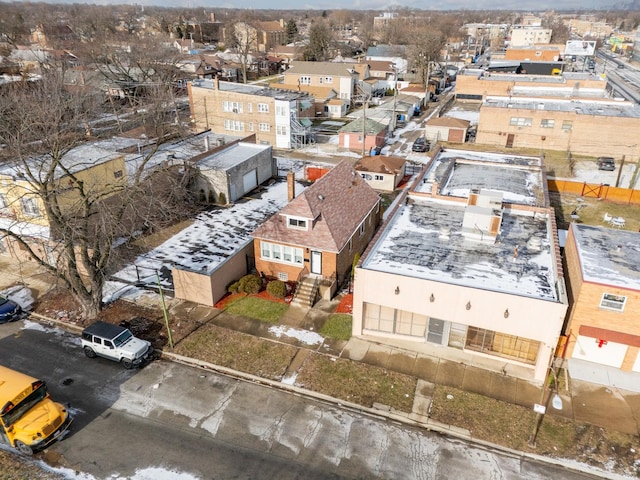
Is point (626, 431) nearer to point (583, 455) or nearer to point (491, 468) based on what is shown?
point (583, 455)

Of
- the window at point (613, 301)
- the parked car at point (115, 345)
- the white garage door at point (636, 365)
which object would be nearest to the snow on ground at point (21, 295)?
the parked car at point (115, 345)

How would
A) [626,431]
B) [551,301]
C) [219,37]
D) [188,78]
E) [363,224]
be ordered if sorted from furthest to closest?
[219,37] → [188,78] → [363,224] → [551,301] → [626,431]

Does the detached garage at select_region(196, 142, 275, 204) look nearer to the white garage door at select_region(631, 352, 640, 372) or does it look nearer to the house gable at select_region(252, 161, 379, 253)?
the house gable at select_region(252, 161, 379, 253)

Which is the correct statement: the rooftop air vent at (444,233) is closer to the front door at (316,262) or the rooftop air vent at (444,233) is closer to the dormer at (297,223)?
the front door at (316,262)

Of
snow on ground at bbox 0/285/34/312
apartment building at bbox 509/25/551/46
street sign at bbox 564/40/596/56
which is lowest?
snow on ground at bbox 0/285/34/312

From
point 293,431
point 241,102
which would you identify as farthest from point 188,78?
point 293,431

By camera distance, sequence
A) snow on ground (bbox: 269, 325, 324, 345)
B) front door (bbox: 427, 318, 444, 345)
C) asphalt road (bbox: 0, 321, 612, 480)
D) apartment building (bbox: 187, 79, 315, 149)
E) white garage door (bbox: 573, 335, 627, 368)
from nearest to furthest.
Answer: asphalt road (bbox: 0, 321, 612, 480), white garage door (bbox: 573, 335, 627, 368), front door (bbox: 427, 318, 444, 345), snow on ground (bbox: 269, 325, 324, 345), apartment building (bbox: 187, 79, 315, 149)

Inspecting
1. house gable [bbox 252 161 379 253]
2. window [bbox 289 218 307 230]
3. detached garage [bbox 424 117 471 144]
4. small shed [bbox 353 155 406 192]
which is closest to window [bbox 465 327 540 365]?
house gable [bbox 252 161 379 253]

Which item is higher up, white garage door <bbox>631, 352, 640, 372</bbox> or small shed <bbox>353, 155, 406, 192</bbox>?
small shed <bbox>353, 155, 406, 192</bbox>
